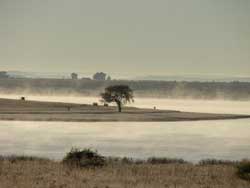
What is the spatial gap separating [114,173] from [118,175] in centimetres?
90

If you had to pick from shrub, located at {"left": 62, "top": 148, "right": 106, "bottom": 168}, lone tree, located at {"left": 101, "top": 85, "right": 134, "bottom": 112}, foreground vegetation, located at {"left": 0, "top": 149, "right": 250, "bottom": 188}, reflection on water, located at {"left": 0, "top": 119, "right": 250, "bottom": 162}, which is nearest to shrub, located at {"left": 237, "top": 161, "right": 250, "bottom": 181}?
foreground vegetation, located at {"left": 0, "top": 149, "right": 250, "bottom": 188}

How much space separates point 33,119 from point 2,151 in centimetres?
5227

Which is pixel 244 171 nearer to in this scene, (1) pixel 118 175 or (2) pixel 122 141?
(1) pixel 118 175

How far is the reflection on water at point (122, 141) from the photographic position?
5312 cm

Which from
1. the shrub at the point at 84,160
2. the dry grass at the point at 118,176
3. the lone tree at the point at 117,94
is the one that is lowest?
the dry grass at the point at 118,176

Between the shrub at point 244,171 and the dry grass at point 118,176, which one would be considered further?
the shrub at point 244,171

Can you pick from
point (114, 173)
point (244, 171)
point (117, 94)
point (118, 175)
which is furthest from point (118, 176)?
point (117, 94)

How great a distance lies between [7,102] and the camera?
15388cm

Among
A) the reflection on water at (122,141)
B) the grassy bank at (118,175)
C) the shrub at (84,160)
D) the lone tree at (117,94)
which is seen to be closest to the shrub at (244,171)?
the grassy bank at (118,175)

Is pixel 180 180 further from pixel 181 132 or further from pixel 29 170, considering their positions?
pixel 181 132

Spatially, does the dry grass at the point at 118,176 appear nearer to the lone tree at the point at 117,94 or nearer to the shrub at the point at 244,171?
the shrub at the point at 244,171

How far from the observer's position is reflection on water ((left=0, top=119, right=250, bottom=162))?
5312cm

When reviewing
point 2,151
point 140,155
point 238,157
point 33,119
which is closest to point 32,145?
point 2,151

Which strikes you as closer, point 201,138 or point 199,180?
point 199,180
